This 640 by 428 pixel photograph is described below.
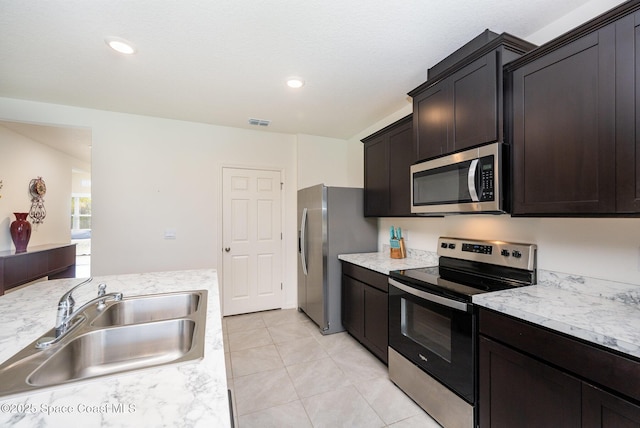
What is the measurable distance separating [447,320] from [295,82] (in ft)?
7.30

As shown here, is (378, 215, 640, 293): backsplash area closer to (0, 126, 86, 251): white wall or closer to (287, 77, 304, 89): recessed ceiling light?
(287, 77, 304, 89): recessed ceiling light

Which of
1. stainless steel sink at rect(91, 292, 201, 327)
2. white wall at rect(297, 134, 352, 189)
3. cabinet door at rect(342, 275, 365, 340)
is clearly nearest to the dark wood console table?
stainless steel sink at rect(91, 292, 201, 327)

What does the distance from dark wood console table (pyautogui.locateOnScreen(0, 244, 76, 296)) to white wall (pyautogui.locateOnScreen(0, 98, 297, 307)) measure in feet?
4.10

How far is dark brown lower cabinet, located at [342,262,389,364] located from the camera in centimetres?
238

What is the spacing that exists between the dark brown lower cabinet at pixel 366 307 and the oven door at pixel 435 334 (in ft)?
0.56

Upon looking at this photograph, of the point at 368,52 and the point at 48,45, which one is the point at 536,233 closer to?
the point at 368,52

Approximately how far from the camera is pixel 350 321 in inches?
117

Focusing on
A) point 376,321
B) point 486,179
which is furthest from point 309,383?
point 486,179

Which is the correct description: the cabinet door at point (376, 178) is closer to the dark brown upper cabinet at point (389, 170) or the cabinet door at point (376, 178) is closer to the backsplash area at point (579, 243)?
the dark brown upper cabinet at point (389, 170)

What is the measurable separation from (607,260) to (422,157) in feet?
3.96

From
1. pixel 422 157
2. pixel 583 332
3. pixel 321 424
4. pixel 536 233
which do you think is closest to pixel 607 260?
pixel 536 233

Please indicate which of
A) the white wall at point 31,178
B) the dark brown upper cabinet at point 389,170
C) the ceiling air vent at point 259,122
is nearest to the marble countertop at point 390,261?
the dark brown upper cabinet at point 389,170

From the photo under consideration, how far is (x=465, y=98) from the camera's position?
1.77 metres

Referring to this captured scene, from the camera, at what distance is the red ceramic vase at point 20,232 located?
3680 mm
